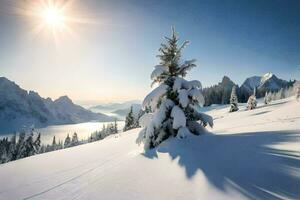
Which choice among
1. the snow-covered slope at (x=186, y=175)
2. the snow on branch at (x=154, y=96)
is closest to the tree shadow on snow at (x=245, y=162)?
the snow-covered slope at (x=186, y=175)

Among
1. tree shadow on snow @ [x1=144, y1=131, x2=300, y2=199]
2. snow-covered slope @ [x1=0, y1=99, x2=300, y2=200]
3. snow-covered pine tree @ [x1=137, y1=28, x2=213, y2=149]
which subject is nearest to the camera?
tree shadow on snow @ [x1=144, y1=131, x2=300, y2=199]

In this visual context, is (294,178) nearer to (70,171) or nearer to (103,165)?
(103,165)

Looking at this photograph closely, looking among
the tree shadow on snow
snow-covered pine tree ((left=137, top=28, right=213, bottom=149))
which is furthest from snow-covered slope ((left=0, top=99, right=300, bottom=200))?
snow-covered pine tree ((left=137, top=28, right=213, bottom=149))

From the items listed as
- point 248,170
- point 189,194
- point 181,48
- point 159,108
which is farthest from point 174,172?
point 181,48

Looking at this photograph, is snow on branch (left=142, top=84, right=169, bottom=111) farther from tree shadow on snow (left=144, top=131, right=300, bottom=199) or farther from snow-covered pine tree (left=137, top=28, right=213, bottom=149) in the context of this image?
tree shadow on snow (left=144, top=131, right=300, bottom=199)

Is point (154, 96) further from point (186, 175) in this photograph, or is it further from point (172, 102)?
point (186, 175)

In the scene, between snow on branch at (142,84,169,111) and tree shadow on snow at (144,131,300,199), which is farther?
snow on branch at (142,84,169,111)

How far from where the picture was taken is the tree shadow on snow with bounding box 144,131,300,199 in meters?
5.99

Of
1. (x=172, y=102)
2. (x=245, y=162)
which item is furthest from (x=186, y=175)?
(x=172, y=102)

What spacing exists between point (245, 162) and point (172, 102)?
6584 mm

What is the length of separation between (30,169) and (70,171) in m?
2.62

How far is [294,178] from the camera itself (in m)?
6.23

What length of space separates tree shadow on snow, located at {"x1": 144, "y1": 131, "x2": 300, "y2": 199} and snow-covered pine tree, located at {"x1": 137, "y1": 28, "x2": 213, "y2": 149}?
1253 millimetres

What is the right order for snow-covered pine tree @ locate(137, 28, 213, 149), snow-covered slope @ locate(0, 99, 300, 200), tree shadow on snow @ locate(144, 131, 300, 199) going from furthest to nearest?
snow-covered pine tree @ locate(137, 28, 213, 149) → snow-covered slope @ locate(0, 99, 300, 200) → tree shadow on snow @ locate(144, 131, 300, 199)
